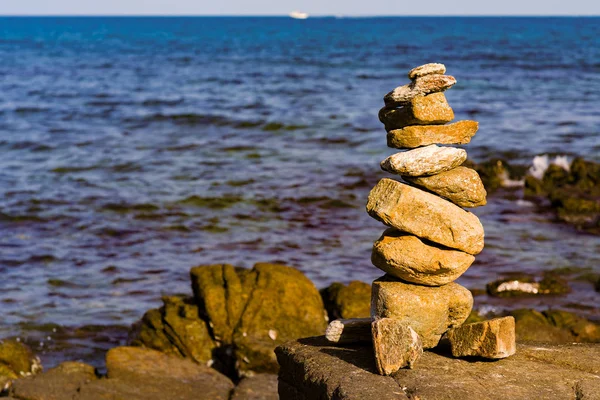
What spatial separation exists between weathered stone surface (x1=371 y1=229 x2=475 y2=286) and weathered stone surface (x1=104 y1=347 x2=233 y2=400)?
13.5 feet

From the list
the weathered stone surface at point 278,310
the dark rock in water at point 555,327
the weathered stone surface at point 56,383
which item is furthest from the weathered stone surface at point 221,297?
the dark rock in water at point 555,327

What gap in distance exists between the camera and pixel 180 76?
184ft

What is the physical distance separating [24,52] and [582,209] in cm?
7282

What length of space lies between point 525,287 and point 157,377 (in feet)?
25.2

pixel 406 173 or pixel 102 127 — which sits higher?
pixel 406 173

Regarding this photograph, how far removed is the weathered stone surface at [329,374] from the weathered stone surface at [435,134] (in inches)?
81.0

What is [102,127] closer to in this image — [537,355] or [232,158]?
[232,158]

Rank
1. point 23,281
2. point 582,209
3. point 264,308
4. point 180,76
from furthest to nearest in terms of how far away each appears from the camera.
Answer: point 180,76
point 582,209
point 23,281
point 264,308

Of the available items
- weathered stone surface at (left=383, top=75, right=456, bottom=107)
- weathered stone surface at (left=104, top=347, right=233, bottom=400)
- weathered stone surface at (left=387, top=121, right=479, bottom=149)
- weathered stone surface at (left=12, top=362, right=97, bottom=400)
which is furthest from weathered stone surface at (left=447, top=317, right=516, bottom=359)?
weathered stone surface at (left=12, top=362, right=97, bottom=400)

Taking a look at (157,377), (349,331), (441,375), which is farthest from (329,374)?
(157,377)

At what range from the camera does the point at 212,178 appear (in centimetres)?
2531

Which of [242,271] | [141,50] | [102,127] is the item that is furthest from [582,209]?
[141,50]

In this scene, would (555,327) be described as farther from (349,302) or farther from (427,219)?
(427,219)

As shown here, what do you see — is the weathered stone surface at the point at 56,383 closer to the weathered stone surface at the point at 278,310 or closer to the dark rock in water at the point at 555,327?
the weathered stone surface at the point at 278,310
